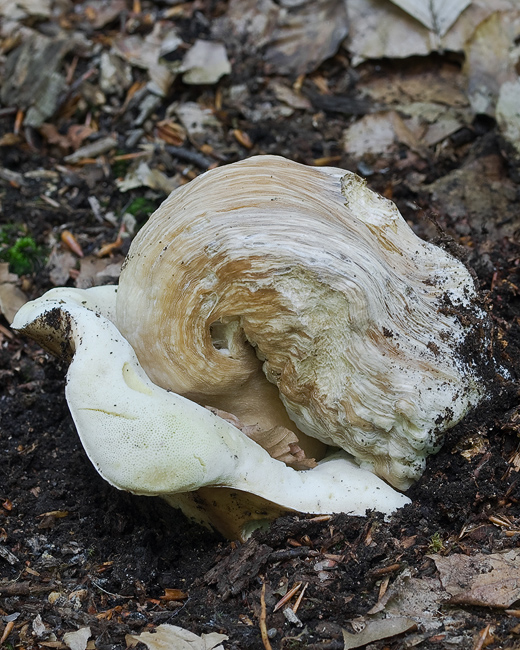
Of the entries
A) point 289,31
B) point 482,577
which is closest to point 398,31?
point 289,31

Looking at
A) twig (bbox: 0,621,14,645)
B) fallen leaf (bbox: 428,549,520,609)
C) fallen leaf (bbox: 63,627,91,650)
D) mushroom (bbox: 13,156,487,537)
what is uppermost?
mushroom (bbox: 13,156,487,537)

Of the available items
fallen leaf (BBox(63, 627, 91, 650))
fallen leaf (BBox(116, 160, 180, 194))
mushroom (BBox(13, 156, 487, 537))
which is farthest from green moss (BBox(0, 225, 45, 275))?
A: fallen leaf (BBox(63, 627, 91, 650))

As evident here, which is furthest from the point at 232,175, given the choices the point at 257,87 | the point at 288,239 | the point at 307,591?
the point at 257,87

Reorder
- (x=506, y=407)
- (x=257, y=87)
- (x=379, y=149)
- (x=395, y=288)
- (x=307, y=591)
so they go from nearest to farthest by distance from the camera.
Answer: (x=307, y=591) → (x=395, y=288) → (x=506, y=407) → (x=379, y=149) → (x=257, y=87)

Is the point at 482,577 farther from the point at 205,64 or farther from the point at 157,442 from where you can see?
the point at 205,64

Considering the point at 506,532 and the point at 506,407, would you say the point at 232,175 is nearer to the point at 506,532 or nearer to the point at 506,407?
the point at 506,407

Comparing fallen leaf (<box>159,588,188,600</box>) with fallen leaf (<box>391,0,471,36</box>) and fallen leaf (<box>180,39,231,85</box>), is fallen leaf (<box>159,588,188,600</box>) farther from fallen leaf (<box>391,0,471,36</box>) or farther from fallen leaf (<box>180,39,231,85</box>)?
fallen leaf (<box>391,0,471,36</box>)

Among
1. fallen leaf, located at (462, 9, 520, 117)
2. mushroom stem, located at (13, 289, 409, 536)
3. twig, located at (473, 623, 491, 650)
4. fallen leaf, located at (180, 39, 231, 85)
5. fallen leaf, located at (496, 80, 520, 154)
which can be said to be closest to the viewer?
twig, located at (473, 623, 491, 650)
